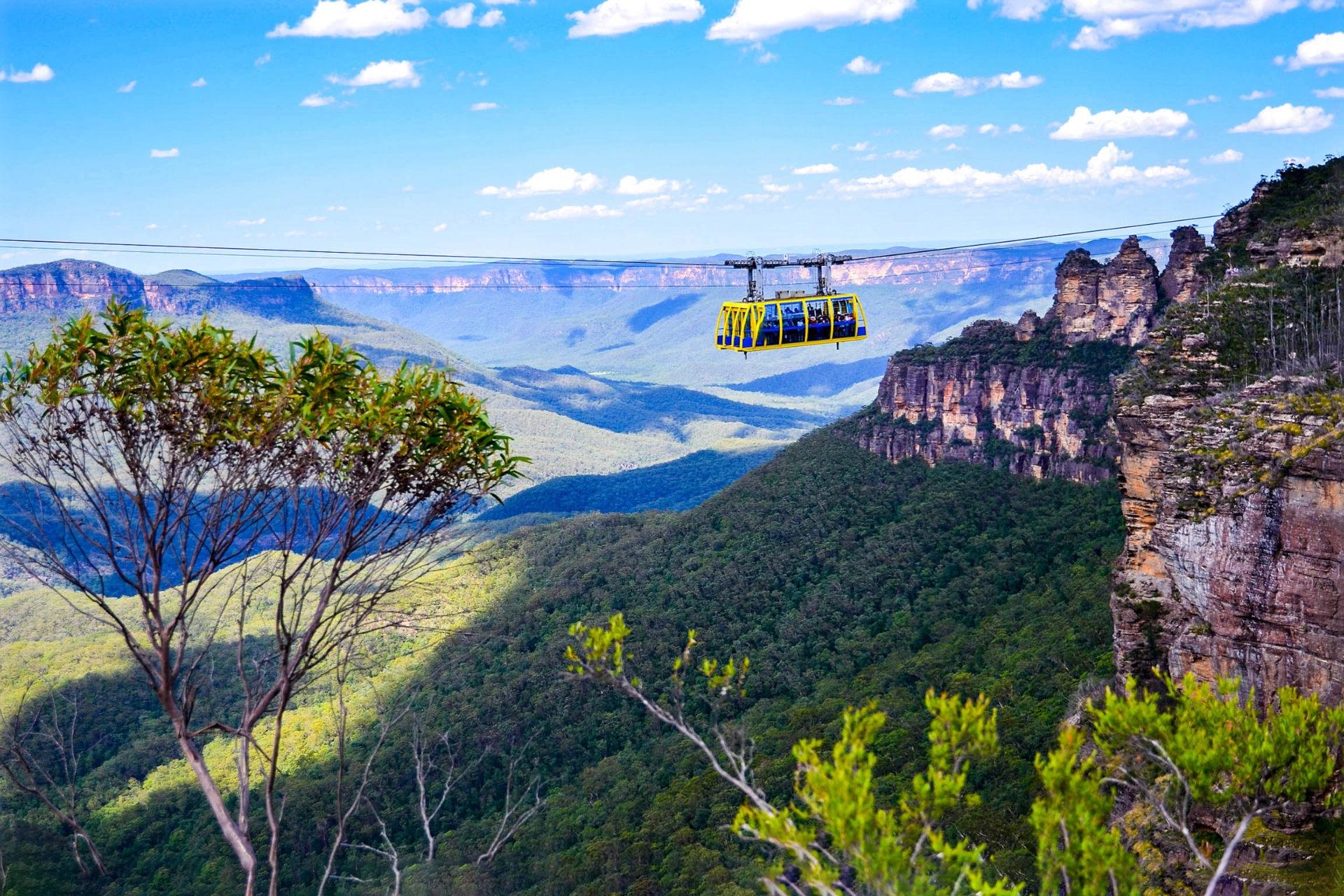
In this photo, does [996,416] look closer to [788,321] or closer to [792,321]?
[792,321]

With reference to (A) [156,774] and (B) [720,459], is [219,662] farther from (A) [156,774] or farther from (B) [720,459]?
(B) [720,459]

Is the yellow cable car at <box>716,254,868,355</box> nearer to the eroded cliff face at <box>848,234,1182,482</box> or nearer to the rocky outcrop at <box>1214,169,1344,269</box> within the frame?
the rocky outcrop at <box>1214,169,1344,269</box>

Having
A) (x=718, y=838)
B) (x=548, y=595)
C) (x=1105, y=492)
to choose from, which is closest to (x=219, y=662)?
(x=548, y=595)

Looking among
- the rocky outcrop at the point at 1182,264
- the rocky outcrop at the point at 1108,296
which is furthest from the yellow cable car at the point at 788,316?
the rocky outcrop at the point at 1108,296

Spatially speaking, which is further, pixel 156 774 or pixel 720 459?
pixel 720 459

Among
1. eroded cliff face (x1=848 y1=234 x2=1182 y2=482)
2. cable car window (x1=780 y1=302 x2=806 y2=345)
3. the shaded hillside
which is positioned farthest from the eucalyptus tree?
eroded cliff face (x1=848 y1=234 x2=1182 y2=482)

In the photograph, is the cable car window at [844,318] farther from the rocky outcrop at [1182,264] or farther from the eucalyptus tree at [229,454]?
the rocky outcrop at [1182,264]

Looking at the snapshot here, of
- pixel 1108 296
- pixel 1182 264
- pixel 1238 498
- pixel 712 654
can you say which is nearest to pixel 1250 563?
pixel 1238 498
